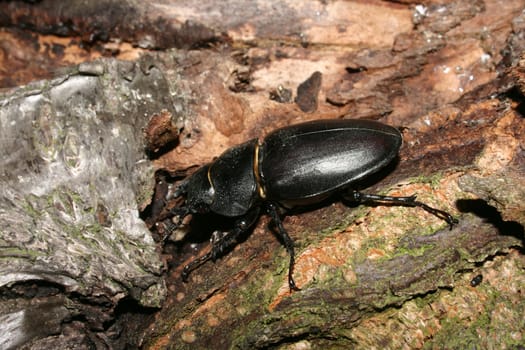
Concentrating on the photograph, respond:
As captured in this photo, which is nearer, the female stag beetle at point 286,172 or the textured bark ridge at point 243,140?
the textured bark ridge at point 243,140

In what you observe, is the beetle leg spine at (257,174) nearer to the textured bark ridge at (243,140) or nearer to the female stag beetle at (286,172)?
the female stag beetle at (286,172)

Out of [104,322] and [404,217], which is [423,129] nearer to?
[404,217]

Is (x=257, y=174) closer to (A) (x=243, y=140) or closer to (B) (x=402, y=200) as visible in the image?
(A) (x=243, y=140)

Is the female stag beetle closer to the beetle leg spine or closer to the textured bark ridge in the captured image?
the beetle leg spine

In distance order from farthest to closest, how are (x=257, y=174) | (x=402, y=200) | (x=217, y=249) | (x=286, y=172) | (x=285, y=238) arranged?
(x=257, y=174) → (x=286, y=172) → (x=217, y=249) → (x=285, y=238) → (x=402, y=200)

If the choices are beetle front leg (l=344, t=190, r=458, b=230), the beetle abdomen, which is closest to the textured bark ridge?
beetle front leg (l=344, t=190, r=458, b=230)

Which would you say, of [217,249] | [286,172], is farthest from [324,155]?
[217,249]

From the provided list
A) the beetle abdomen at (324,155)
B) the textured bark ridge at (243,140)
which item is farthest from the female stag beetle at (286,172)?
the textured bark ridge at (243,140)
